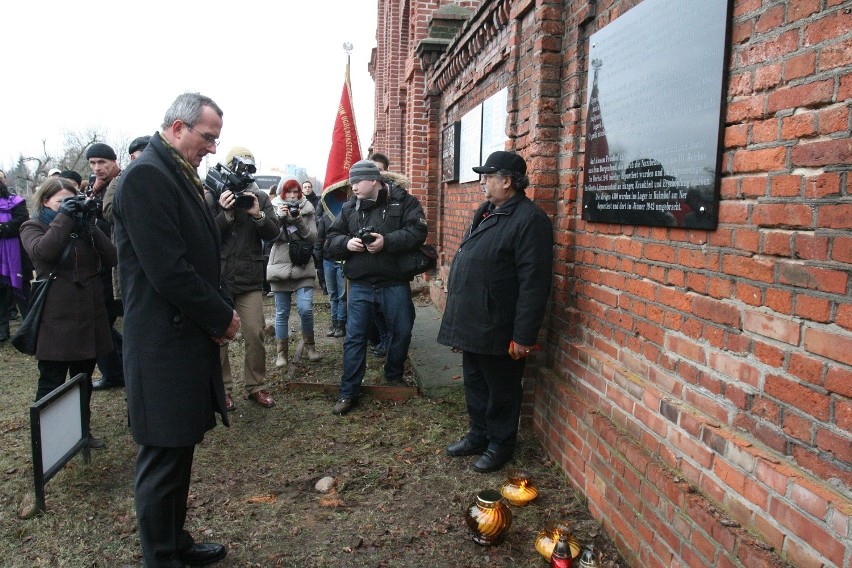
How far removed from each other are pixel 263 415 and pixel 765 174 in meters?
3.80

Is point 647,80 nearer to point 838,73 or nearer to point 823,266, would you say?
point 838,73

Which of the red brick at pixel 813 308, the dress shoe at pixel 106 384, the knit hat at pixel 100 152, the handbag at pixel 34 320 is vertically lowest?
the dress shoe at pixel 106 384

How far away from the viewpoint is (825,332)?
1.66m

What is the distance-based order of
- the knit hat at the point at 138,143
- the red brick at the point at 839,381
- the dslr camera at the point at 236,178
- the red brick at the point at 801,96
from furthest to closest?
1. the knit hat at the point at 138,143
2. the dslr camera at the point at 236,178
3. the red brick at the point at 801,96
4. the red brick at the point at 839,381

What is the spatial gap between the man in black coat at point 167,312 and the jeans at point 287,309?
3130mm

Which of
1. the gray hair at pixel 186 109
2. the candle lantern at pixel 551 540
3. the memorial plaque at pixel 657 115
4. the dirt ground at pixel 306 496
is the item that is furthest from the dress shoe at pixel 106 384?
the memorial plaque at pixel 657 115

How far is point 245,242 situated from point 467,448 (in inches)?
89.1

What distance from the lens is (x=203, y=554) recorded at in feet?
8.68

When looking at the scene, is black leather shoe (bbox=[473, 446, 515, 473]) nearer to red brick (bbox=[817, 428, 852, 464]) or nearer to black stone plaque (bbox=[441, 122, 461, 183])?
red brick (bbox=[817, 428, 852, 464])

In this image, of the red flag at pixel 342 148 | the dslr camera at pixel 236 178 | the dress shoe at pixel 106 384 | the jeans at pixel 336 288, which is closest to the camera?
the dslr camera at pixel 236 178


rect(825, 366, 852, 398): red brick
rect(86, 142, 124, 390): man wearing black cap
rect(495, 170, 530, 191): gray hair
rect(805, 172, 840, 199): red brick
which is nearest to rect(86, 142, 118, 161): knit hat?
rect(86, 142, 124, 390): man wearing black cap

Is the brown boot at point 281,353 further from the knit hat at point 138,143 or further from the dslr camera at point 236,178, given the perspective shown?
the knit hat at point 138,143

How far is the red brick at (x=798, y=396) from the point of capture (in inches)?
65.5

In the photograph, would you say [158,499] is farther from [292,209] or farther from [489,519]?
[292,209]
